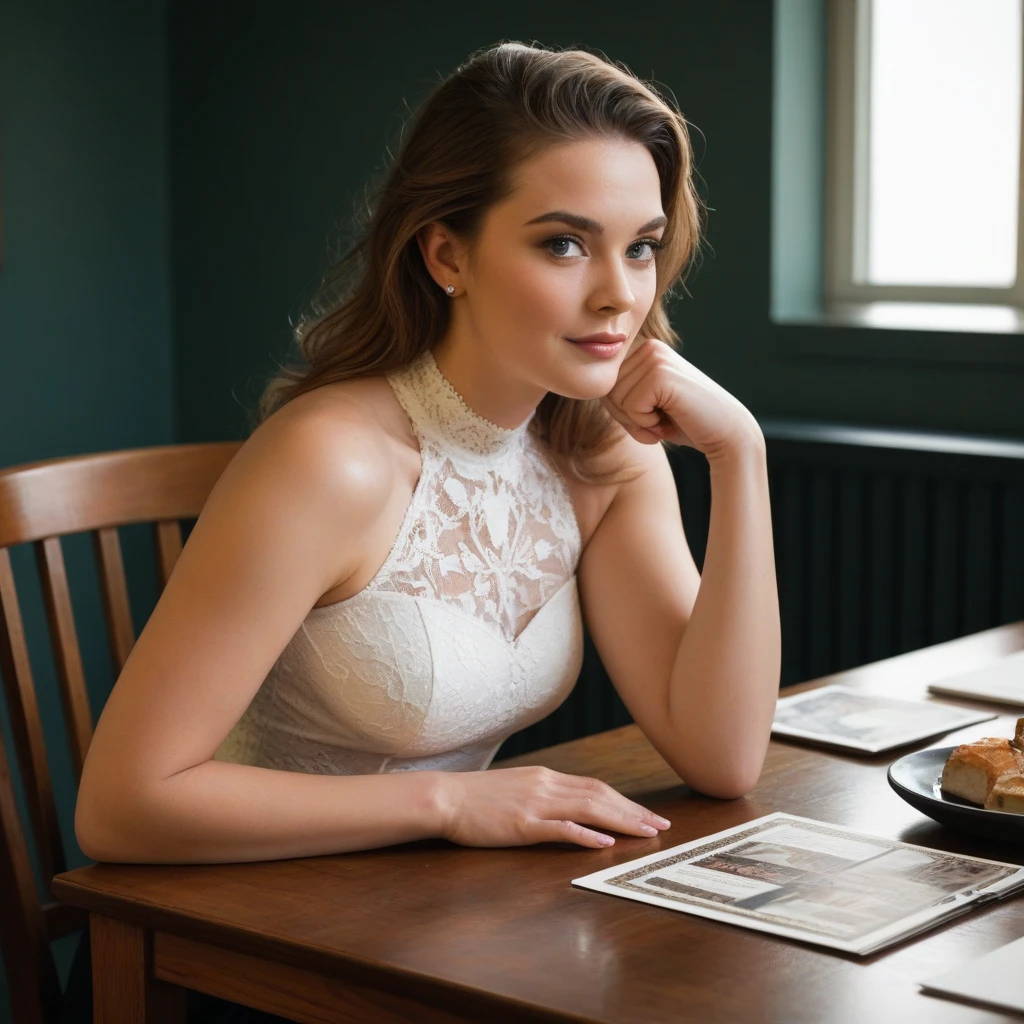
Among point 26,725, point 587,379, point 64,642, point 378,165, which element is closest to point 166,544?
point 64,642

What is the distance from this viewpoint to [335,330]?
1.78 m

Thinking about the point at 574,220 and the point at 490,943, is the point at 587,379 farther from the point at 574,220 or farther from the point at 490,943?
the point at 490,943

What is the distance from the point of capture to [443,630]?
167cm

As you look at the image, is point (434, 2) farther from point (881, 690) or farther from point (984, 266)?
point (881, 690)

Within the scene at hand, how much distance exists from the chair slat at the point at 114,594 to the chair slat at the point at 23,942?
30 cm

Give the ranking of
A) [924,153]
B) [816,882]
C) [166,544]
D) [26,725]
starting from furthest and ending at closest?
1. [924,153]
2. [166,544]
3. [26,725]
4. [816,882]

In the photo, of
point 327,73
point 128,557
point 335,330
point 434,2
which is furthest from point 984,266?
point 128,557

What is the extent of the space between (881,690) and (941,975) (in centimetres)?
84

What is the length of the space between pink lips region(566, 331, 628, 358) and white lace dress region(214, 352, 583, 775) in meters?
0.21

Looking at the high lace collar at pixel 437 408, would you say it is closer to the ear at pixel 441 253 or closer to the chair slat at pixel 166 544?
the ear at pixel 441 253

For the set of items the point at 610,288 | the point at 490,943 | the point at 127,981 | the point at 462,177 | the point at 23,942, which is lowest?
the point at 23,942

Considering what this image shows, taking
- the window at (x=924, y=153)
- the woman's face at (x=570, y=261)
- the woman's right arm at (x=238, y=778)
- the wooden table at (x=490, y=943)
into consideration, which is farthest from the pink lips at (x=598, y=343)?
the window at (x=924, y=153)

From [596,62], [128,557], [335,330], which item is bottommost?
[128,557]

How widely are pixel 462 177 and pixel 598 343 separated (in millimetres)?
222
